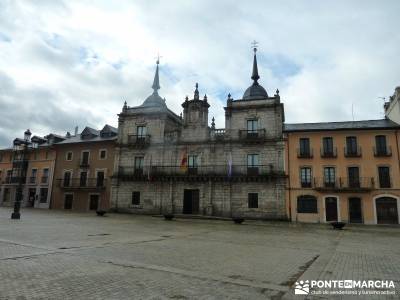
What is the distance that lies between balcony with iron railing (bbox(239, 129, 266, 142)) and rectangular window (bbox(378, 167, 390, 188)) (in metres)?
11.2

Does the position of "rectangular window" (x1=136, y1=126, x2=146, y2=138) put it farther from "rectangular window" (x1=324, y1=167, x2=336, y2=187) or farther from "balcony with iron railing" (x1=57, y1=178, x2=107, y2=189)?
"rectangular window" (x1=324, y1=167, x2=336, y2=187)

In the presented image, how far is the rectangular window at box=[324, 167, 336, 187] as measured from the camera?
2969cm

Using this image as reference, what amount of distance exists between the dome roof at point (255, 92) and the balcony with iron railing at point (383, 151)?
14.0 m

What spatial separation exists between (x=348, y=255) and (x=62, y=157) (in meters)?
39.4

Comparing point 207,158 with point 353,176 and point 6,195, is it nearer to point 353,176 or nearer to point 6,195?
point 353,176

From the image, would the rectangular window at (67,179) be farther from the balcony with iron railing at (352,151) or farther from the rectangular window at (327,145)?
the balcony with iron railing at (352,151)

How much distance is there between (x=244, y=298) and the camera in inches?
232

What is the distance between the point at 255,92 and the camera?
3822 cm

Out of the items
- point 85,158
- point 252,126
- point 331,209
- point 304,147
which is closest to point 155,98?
point 85,158

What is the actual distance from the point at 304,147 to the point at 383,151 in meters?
6.96

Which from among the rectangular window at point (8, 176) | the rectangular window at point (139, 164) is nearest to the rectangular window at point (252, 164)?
the rectangular window at point (139, 164)

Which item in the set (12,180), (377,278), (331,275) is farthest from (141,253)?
(12,180)

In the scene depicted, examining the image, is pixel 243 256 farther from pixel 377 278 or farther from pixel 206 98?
pixel 206 98

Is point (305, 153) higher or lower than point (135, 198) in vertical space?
higher
